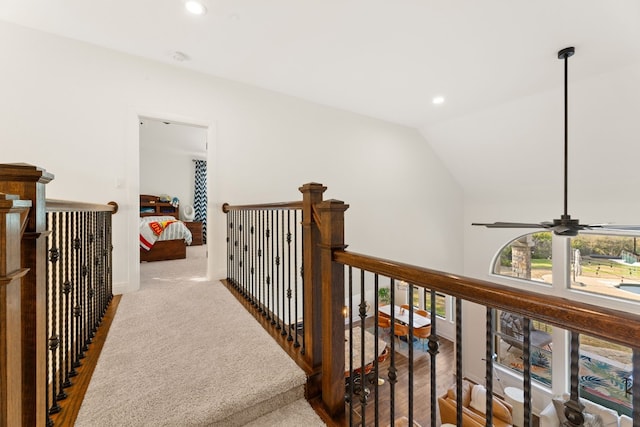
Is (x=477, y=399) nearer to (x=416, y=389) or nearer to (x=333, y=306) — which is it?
(x=416, y=389)

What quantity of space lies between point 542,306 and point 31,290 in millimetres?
1425

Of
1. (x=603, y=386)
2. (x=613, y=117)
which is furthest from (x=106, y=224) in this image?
(x=603, y=386)

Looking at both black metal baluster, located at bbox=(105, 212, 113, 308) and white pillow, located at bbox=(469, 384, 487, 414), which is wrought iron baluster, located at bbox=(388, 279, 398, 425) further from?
white pillow, located at bbox=(469, 384, 487, 414)

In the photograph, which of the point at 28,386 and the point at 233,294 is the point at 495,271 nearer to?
the point at 233,294

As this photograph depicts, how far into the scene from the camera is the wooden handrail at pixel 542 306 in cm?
53

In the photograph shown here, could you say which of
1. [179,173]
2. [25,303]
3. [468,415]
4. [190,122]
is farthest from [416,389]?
[179,173]

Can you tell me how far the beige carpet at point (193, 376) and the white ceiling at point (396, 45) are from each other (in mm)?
2581

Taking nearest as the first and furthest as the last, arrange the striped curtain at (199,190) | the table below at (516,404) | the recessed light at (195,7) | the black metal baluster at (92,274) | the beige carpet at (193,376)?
1. the beige carpet at (193,376)
2. the black metal baluster at (92,274)
3. the recessed light at (195,7)
4. the table below at (516,404)
5. the striped curtain at (199,190)

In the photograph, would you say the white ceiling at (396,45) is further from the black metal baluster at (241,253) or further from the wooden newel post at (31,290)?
the wooden newel post at (31,290)

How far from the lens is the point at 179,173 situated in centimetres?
741

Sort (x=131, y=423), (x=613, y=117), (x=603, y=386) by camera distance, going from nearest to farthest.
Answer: (x=131, y=423) < (x=613, y=117) < (x=603, y=386)

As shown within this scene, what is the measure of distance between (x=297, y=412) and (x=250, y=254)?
154cm

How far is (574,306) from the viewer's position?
Result: 596 mm

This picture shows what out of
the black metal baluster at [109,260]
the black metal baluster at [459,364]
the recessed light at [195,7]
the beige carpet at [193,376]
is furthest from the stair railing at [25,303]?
the recessed light at [195,7]
